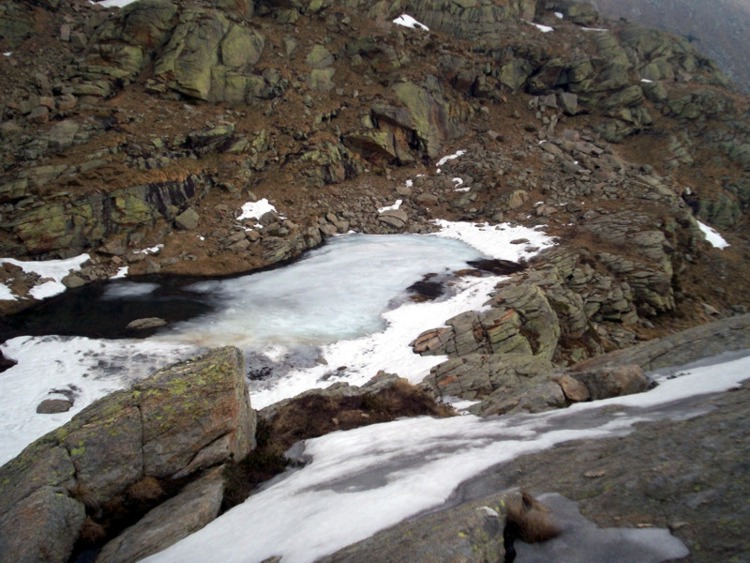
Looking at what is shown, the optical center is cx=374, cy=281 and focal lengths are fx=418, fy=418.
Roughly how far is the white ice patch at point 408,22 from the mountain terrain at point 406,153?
33.5 inches

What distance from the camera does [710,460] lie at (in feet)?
15.7

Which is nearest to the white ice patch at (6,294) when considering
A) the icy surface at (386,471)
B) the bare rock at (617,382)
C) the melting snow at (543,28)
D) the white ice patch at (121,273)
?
the white ice patch at (121,273)

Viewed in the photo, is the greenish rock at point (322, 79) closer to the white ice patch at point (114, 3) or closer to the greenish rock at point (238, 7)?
the greenish rock at point (238, 7)

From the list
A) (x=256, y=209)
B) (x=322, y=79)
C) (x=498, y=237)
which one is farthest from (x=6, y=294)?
(x=322, y=79)

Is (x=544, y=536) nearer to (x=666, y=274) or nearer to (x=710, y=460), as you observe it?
(x=710, y=460)

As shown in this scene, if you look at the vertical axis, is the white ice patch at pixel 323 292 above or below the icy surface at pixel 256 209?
below

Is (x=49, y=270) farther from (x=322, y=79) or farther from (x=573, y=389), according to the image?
(x=322, y=79)

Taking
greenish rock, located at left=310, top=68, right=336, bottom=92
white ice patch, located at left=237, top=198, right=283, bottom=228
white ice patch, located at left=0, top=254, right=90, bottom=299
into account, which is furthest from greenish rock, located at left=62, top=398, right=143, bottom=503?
greenish rock, located at left=310, top=68, right=336, bottom=92

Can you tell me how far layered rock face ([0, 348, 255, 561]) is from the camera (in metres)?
6.66

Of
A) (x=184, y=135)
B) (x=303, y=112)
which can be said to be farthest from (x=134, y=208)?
(x=303, y=112)

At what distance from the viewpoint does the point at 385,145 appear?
134ft

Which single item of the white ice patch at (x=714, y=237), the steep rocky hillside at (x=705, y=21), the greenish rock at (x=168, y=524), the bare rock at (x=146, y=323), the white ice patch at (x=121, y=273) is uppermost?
the steep rocky hillside at (x=705, y=21)

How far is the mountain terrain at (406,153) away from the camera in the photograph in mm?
23484

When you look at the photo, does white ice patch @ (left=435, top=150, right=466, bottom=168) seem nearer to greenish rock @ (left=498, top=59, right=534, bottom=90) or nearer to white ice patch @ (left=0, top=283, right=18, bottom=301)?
greenish rock @ (left=498, top=59, right=534, bottom=90)
